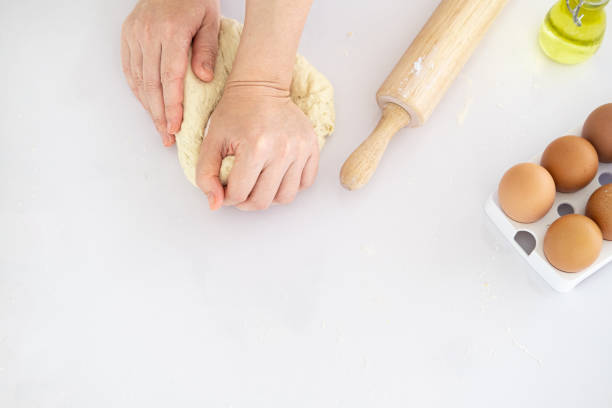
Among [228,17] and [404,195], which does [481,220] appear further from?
[228,17]

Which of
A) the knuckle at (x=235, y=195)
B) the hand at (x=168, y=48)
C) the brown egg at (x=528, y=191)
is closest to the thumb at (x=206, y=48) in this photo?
the hand at (x=168, y=48)

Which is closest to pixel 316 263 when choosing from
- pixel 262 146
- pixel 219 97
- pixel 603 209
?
→ pixel 262 146

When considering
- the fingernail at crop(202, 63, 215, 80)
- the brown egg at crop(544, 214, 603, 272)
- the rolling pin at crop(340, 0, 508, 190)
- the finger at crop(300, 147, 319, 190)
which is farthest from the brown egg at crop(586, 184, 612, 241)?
the fingernail at crop(202, 63, 215, 80)

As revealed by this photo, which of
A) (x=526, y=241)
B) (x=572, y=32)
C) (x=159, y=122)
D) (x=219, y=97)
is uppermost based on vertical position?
(x=572, y=32)

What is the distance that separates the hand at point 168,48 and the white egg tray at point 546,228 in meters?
0.62

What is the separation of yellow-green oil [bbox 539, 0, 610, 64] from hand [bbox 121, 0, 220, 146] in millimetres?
680

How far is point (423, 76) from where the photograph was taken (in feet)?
3.28

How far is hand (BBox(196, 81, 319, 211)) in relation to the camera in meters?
0.91

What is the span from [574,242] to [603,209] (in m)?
0.08

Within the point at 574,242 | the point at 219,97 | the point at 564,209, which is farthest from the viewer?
the point at 219,97

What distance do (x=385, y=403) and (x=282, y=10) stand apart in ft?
2.32

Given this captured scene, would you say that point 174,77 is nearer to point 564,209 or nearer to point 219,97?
point 219,97

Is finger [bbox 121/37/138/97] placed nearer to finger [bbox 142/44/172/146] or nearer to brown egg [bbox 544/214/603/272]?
finger [bbox 142/44/172/146]

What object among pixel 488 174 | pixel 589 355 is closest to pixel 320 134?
pixel 488 174
